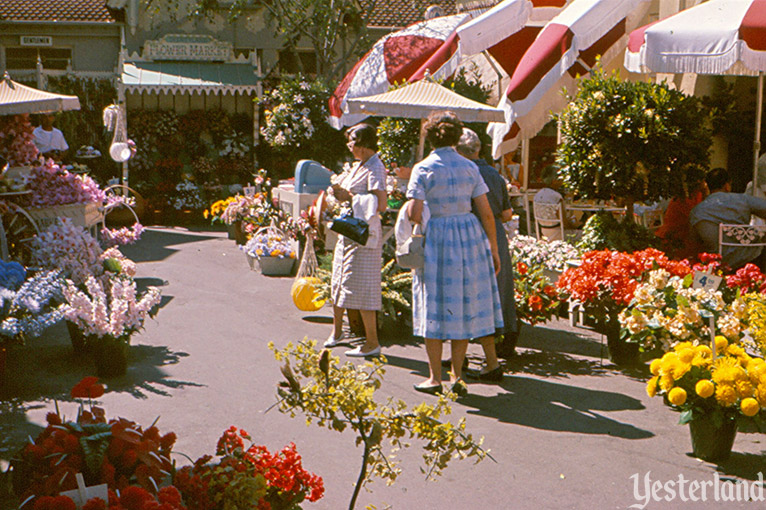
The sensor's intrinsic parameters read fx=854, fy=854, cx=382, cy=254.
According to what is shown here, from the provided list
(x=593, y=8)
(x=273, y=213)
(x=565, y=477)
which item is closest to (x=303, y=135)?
(x=273, y=213)

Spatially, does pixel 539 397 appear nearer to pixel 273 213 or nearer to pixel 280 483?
pixel 280 483

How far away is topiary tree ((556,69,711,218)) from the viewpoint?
779 cm

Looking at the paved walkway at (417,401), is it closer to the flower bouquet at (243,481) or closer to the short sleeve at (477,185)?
the flower bouquet at (243,481)

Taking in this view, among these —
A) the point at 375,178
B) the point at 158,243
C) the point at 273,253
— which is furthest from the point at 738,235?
the point at 158,243

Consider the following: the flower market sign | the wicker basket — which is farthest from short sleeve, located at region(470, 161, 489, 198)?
the flower market sign

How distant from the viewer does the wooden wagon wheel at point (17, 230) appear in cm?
824

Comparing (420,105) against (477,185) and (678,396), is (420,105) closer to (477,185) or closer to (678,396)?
(477,185)

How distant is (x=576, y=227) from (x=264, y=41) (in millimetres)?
14195

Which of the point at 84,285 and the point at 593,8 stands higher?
the point at 593,8

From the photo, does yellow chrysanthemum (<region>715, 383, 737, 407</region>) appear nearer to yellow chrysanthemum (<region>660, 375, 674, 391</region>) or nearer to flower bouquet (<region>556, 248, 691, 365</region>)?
yellow chrysanthemum (<region>660, 375, 674, 391</region>)

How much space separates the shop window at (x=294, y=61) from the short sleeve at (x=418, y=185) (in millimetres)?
17385

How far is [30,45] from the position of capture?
75.2 feet

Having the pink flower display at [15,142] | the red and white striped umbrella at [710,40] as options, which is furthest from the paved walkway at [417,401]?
the red and white striped umbrella at [710,40]

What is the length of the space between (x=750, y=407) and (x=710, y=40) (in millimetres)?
4773
